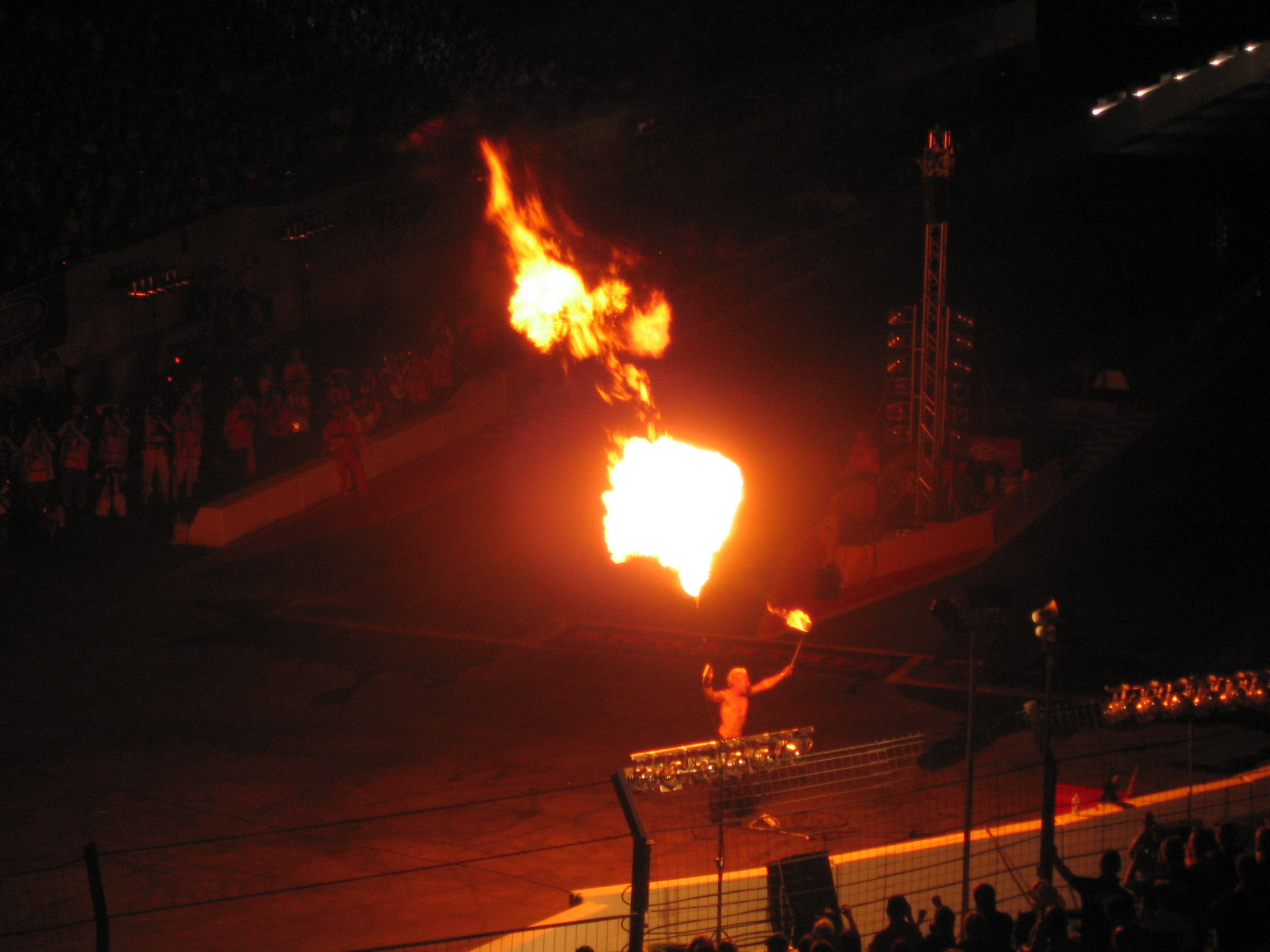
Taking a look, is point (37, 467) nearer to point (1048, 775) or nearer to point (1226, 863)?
point (1048, 775)

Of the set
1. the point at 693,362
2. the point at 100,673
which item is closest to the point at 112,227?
the point at 693,362

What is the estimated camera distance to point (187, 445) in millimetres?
20766

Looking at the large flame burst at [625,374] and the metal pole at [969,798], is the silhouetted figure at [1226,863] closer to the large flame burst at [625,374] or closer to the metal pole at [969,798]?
the metal pole at [969,798]

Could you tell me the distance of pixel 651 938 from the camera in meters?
8.16

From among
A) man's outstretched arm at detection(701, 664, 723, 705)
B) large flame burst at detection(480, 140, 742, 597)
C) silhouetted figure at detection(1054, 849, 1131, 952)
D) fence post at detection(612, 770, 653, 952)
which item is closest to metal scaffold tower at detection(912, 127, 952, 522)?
large flame burst at detection(480, 140, 742, 597)

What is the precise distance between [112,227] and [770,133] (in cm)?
1772

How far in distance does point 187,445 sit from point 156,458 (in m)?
0.48

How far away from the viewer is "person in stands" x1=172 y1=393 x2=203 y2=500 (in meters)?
20.7

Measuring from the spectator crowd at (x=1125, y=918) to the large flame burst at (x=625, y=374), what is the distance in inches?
233

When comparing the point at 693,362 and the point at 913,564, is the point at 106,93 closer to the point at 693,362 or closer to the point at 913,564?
the point at 693,362

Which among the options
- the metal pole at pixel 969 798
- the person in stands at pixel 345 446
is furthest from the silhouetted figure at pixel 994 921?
the person in stands at pixel 345 446

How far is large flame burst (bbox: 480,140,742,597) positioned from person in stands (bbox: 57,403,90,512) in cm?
774

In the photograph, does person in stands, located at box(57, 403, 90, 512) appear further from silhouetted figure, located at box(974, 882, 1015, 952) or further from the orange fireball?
silhouetted figure, located at box(974, 882, 1015, 952)

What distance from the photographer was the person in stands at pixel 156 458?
2052 centimetres
